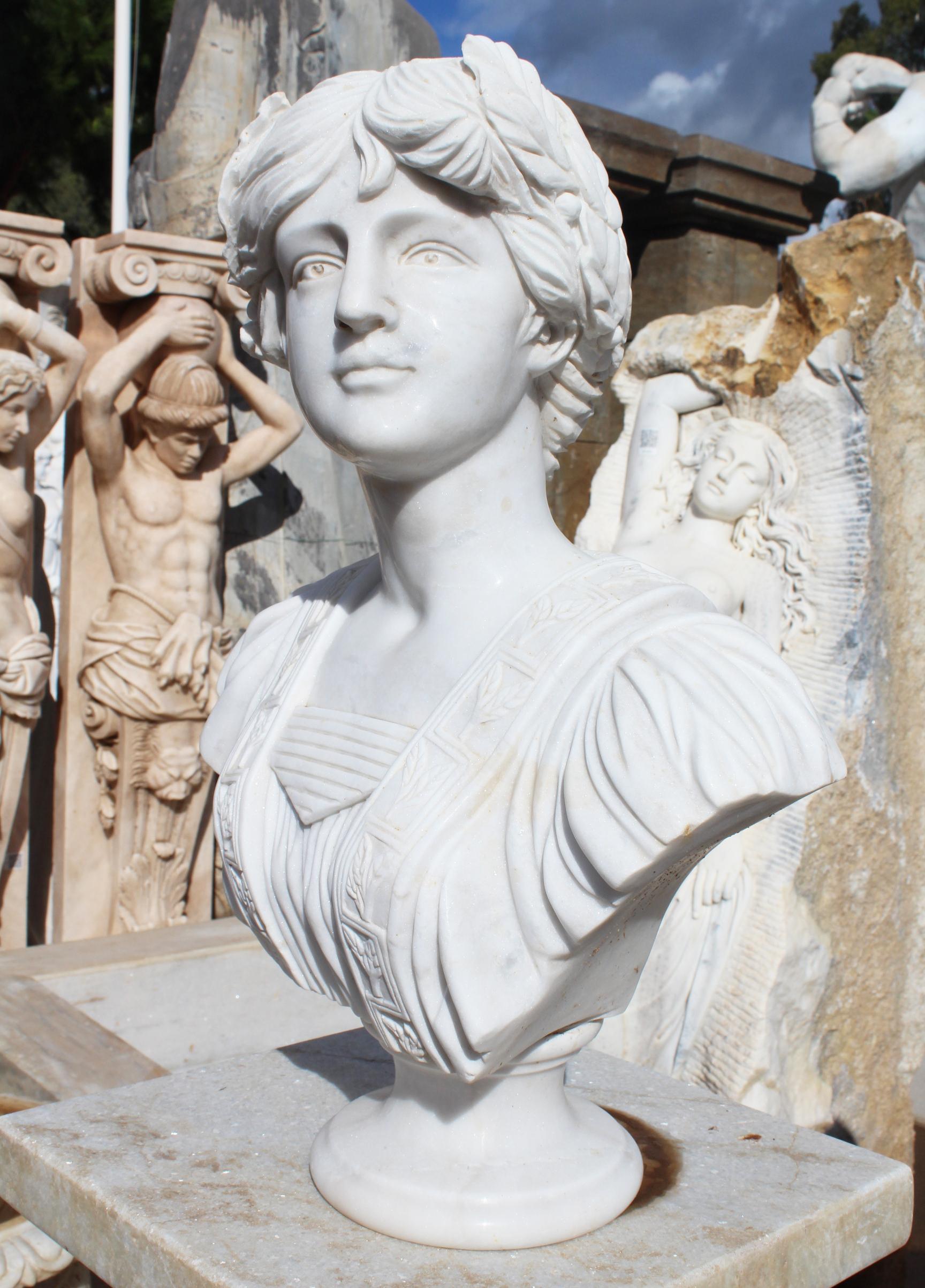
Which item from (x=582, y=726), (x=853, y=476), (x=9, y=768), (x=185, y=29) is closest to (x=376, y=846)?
(x=582, y=726)

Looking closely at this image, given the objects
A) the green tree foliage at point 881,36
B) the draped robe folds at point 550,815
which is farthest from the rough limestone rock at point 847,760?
the green tree foliage at point 881,36

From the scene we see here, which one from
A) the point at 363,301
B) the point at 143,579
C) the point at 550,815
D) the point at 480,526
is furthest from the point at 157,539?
the point at 550,815

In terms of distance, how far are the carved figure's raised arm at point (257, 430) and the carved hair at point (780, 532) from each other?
192 centimetres

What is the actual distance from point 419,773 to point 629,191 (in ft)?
12.8

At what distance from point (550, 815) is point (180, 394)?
341cm

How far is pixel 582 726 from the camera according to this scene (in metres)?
1.37

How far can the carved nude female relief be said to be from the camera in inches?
158

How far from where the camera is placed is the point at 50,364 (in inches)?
167

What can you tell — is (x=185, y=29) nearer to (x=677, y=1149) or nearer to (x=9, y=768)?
(x=9, y=768)

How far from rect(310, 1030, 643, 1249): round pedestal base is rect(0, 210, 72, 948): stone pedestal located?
2808 mm

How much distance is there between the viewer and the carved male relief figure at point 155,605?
4355 millimetres

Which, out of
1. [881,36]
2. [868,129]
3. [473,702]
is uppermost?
[881,36]

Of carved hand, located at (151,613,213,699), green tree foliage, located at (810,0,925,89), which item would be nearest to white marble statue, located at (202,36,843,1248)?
carved hand, located at (151,613,213,699)

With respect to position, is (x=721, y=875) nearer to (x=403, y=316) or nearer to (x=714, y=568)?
(x=714, y=568)
